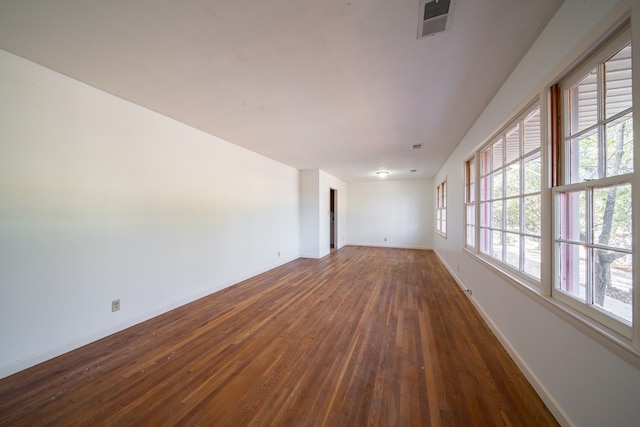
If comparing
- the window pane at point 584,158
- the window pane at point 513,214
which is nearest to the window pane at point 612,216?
the window pane at point 584,158

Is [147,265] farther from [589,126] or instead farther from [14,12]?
[589,126]

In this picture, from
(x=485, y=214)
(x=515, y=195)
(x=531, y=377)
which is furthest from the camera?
(x=485, y=214)

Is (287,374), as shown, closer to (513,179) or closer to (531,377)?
(531,377)

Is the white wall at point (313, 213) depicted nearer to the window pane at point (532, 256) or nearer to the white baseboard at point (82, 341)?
the white baseboard at point (82, 341)

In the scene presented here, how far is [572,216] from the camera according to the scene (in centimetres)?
136

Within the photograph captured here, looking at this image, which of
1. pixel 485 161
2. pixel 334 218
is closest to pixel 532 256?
pixel 485 161

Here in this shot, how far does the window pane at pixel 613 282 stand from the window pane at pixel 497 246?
4.16 ft

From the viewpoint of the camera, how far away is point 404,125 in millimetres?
3027

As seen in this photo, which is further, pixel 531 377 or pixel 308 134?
pixel 308 134

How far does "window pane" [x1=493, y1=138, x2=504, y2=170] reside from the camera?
2399 millimetres

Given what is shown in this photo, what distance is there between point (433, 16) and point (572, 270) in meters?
1.76

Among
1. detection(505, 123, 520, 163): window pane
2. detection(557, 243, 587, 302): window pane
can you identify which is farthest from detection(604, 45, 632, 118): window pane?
detection(505, 123, 520, 163): window pane

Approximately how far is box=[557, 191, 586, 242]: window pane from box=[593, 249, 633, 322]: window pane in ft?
0.51

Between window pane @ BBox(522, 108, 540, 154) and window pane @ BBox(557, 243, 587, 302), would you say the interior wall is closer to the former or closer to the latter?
window pane @ BBox(522, 108, 540, 154)
